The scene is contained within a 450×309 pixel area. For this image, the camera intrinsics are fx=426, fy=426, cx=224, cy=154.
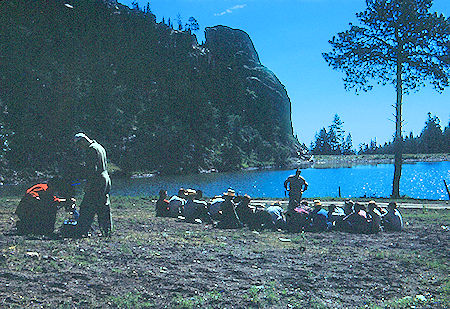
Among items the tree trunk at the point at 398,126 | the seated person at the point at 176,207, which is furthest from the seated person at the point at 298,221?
the tree trunk at the point at 398,126

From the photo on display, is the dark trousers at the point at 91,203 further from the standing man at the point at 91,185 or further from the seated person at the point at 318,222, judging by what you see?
the seated person at the point at 318,222

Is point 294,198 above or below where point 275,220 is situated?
above

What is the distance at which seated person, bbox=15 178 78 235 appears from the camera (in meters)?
11.3

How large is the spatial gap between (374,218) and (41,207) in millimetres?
11121

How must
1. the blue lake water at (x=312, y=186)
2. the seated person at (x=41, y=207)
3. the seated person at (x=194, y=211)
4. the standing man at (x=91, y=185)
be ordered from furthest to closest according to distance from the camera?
the blue lake water at (x=312, y=186) → the seated person at (x=194, y=211) → the standing man at (x=91, y=185) → the seated person at (x=41, y=207)

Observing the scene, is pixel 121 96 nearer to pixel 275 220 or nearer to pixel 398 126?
pixel 398 126

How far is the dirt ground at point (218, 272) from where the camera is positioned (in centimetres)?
730

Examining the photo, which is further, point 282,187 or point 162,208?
point 282,187

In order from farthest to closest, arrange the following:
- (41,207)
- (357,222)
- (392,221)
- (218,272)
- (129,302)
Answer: (392,221), (357,222), (41,207), (218,272), (129,302)

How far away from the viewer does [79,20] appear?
140 m

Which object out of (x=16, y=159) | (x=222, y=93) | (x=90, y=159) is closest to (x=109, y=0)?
(x=222, y=93)

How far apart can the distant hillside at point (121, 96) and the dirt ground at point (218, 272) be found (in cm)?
7844

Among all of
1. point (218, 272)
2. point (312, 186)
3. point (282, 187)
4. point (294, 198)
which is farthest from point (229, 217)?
point (312, 186)

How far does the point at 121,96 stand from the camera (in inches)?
→ 5197
